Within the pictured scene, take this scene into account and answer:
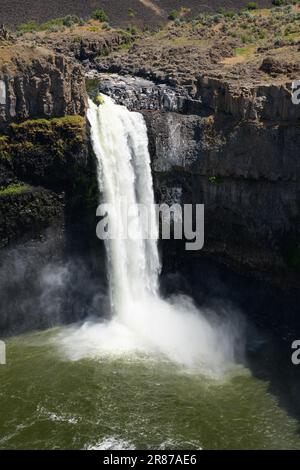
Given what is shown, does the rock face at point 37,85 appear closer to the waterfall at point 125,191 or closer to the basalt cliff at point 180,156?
the basalt cliff at point 180,156

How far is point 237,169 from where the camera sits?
30141mm

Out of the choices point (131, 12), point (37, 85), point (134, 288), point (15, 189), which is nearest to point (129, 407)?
point (134, 288)

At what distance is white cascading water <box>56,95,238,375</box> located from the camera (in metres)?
28.9

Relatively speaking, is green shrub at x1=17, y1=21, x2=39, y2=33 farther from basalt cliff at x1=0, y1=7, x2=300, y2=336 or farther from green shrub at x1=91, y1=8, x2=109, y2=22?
basalt cliff at x1=0, y1=7, x2=300, y2=336

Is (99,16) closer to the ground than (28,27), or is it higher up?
higher up

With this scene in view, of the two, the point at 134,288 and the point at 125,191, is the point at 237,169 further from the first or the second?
the point at 134,288

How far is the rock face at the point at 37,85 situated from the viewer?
28.0 m

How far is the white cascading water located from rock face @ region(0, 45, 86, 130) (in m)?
1.58

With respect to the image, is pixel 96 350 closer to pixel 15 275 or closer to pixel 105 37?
pixel 15 275

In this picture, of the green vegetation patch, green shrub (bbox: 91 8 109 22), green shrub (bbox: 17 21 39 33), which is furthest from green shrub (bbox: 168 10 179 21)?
the green vegetation patch

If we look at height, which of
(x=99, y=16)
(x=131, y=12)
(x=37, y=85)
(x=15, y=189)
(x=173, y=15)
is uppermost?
(x=131, y=12)

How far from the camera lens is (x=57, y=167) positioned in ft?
97.5

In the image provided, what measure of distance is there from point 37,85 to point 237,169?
1091cm
